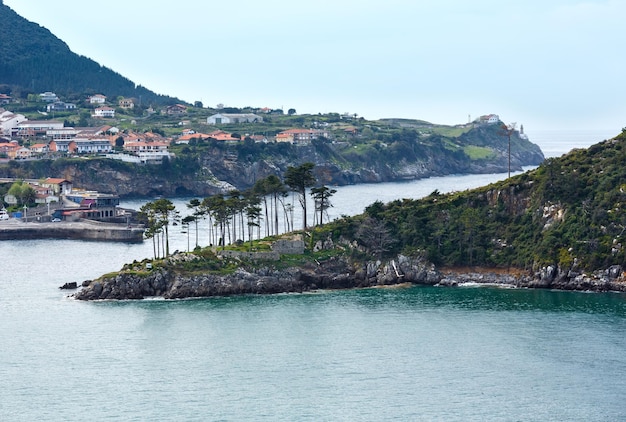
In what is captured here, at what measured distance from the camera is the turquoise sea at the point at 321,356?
50.2 meters

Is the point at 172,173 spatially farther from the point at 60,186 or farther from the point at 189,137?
the point at 60,186

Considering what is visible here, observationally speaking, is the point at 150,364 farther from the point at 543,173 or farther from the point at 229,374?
the point at 543,173

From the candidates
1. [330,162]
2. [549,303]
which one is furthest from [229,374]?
[330,162]

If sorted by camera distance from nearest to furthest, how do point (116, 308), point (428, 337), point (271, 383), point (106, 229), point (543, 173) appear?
point (271, 383), point (428, 337), point (116, 308), point (543, 173), point (106, 229)

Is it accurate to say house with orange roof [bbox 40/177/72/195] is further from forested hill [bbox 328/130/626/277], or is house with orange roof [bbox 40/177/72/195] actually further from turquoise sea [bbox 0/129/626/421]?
forested hill [bbox 328/130/626/277]

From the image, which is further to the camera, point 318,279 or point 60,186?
point 60,186

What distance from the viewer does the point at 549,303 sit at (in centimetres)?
7194

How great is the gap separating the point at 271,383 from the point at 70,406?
393 inches

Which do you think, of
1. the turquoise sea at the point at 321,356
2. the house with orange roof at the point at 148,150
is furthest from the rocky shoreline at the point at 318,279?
the house with orange roof at the point at 148,150

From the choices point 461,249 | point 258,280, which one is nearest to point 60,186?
point 258,280

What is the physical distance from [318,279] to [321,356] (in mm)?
19487

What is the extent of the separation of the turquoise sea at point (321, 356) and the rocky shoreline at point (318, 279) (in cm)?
126

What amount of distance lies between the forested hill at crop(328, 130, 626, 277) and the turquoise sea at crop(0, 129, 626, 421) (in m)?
3.79

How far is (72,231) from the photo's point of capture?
11762 cm
